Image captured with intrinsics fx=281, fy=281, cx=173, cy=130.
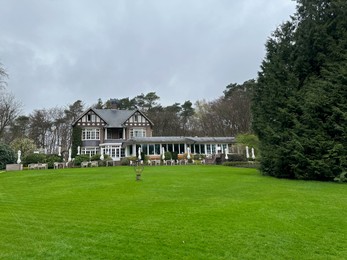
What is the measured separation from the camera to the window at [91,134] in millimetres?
40375

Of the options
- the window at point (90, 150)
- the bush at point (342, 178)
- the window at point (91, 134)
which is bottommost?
the bush at point (342, 178)

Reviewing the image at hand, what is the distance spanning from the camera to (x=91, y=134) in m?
40.7

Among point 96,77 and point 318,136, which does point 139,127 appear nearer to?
point 96,77

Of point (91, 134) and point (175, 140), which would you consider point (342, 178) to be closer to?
point (175, 140)

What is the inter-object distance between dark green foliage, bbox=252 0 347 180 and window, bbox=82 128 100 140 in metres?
28.5

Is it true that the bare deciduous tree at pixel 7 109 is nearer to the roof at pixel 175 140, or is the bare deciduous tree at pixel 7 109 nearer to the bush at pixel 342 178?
the roof at pixel 175 140

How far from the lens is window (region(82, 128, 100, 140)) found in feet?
132

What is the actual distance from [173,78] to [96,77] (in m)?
10.6

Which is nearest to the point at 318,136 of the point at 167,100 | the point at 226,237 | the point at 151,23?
the point at 226,237

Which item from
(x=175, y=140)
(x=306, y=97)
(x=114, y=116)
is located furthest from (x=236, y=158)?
(x=114, y=116)

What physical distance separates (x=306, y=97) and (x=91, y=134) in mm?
32555

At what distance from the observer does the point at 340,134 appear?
42.7 feet

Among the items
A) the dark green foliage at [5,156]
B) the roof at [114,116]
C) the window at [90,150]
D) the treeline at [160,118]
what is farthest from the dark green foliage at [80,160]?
the roof at [114,116]

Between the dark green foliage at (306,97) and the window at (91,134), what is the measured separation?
93.5ft
